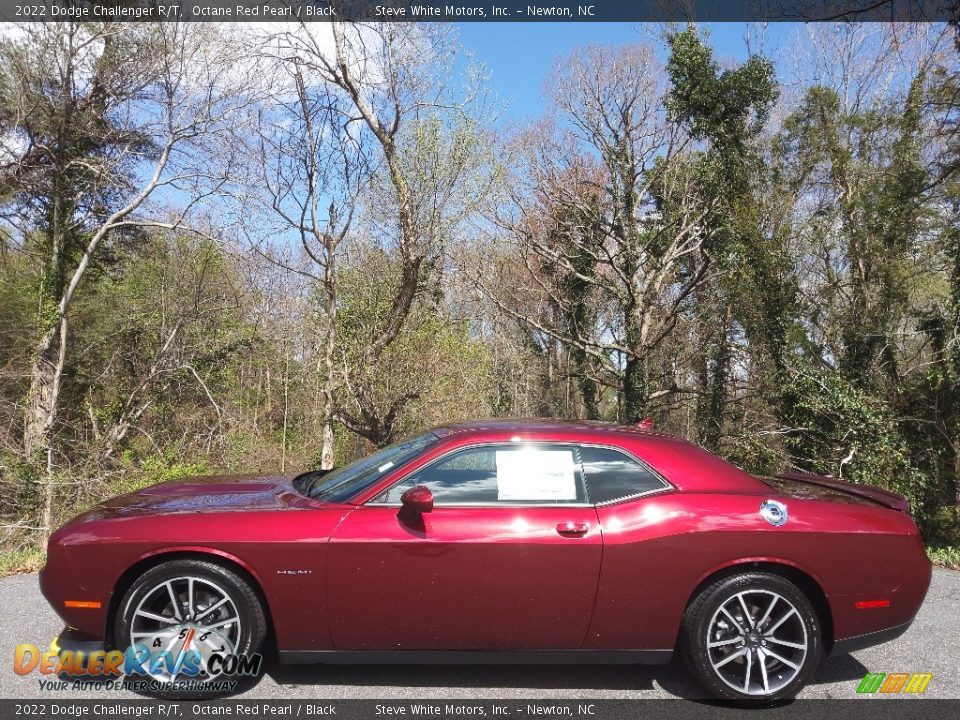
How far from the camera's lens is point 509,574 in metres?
3.35

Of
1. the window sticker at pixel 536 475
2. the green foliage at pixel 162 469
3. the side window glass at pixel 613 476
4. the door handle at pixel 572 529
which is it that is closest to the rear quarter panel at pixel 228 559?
the window sticker at pixel 536 475

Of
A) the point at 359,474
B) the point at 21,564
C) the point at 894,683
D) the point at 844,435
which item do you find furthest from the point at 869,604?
the point at 844,435

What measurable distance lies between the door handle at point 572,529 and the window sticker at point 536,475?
18cm

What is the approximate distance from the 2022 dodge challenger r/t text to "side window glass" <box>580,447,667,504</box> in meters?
0.01

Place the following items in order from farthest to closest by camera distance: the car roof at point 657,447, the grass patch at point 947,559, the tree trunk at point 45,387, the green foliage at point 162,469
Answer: the tree trunk at point 45,387 → the green foliage at point 162,469 → the grass patch at point 947,559 → the car roof at point 657,447

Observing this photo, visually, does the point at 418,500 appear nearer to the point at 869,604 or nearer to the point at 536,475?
the point at 536,475

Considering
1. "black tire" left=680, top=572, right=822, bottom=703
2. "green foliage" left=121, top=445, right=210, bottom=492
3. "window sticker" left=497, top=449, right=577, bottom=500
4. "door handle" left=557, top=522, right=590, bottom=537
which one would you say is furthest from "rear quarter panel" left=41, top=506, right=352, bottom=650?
"green foliage" left=121, top=445, right=210, bottom=492

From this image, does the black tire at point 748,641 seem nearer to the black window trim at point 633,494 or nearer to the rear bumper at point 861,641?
the rear bumper at point 861,641

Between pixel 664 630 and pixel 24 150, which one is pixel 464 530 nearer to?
pixel 664 630

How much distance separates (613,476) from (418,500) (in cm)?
106

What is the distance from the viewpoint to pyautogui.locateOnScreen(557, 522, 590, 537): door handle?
340 cm

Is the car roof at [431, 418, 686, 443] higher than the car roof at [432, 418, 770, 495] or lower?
higher

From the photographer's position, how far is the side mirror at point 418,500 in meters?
3.32

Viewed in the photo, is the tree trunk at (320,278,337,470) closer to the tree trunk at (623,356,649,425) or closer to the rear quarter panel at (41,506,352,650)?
the tree trunk at (623,356,649,425)
